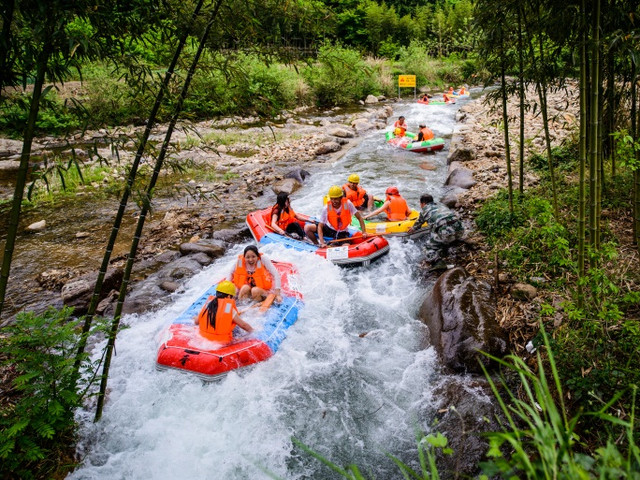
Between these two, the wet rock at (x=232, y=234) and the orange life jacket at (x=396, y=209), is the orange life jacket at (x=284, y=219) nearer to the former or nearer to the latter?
the wet rock at (x=232, y=234)

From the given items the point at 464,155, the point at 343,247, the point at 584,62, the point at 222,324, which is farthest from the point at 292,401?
the point at 464,155

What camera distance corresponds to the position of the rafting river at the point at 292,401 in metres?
3.36

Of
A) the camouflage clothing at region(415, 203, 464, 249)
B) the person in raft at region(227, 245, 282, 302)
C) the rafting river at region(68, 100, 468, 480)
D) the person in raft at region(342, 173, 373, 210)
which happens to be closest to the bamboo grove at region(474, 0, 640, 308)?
the camouflage clothing at region(415, 203, 464, 249)

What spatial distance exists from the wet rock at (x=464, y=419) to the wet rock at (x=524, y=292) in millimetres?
1144

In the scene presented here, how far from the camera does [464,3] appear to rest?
3584 cm

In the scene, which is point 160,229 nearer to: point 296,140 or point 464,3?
point 296,140

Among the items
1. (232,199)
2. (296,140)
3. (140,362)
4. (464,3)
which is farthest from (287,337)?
(464,3)

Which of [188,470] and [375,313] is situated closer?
[188,470]

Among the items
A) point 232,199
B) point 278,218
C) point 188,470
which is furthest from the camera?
point 232,199

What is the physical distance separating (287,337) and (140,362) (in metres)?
1.68

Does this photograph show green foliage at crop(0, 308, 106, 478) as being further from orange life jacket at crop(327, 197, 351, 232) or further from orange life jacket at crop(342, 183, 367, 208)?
orange life jacket at crop(342, 183, 367, 208)

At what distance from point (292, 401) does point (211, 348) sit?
3.46ft

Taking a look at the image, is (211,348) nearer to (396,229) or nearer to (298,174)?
(396,229)

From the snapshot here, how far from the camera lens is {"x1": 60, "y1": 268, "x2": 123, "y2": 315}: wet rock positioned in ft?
18.0
